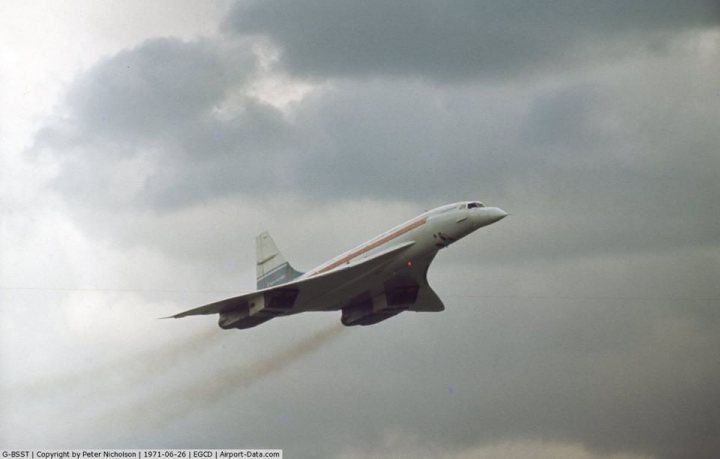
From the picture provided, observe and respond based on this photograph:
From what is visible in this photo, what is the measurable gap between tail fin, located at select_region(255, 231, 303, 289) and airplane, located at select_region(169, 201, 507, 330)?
3 cm

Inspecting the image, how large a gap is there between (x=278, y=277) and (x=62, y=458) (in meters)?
10.5

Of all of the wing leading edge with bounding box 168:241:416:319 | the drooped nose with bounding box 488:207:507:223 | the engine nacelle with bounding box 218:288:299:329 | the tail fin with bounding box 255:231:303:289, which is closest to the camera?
the drooped nose with bounding box 488:207:507:223

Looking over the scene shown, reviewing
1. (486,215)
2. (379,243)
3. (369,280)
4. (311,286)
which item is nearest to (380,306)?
(369,280)

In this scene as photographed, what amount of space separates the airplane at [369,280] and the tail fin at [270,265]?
0.10 feet

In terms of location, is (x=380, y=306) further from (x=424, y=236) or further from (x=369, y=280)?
(x=424, y=236)

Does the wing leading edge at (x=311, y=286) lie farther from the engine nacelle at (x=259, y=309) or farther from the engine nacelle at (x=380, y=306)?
the engine nacelle at (x=380, y=306)

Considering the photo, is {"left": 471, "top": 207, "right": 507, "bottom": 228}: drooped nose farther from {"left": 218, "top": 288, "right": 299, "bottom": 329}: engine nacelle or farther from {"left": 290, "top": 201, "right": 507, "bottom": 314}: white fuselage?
{"left": 218, "top": 288, "right": 299, "bottom": 329}: engine nacelle

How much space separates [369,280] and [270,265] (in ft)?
16.3

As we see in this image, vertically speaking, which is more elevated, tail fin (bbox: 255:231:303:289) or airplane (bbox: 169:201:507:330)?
tail fin (bbox: 255:231:303:289)

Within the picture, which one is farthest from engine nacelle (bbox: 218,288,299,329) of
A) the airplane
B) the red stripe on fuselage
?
the red stripe on fuselage

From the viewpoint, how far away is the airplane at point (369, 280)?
32.7m

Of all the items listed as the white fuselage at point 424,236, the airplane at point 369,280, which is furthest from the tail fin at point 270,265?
the white fuselage at point 424,236

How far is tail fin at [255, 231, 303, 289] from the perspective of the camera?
38000mm

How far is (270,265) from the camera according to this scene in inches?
1521
